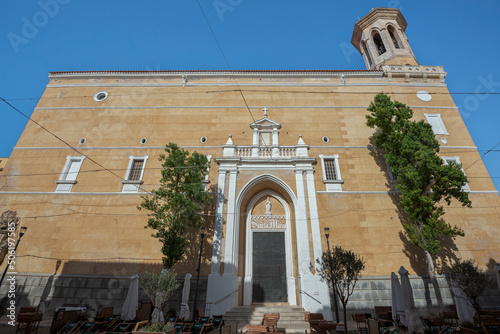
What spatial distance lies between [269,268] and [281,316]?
2879 mm

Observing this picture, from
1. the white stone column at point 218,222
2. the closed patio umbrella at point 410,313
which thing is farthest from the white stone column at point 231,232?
the closed patio umbrella at point 410,313

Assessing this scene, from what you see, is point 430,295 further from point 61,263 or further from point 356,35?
point 356,35

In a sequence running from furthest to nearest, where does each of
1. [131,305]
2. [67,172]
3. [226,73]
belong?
[226,73], [67,172], [131,305]

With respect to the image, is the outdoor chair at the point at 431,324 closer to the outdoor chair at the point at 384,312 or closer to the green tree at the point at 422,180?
the outdoor chair at the point at 384,312

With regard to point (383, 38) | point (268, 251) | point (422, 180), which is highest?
point (383, 38)

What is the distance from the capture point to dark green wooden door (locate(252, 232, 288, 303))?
1359cm

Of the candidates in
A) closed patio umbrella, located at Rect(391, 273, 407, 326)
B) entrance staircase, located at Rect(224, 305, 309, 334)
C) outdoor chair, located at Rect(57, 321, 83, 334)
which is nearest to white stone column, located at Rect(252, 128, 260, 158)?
entrance staircase, located at Rect(224, 305, 309, 334)

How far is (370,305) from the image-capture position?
40.5 ft

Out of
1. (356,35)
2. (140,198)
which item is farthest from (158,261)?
(356,35)

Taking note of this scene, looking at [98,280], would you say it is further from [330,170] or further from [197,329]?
[330,170]

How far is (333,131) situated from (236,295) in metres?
12.4

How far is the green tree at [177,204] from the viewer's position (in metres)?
11.6

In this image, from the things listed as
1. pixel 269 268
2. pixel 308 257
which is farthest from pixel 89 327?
pixel 308 257

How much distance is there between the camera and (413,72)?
1983 centimetres
